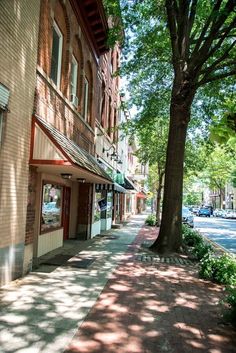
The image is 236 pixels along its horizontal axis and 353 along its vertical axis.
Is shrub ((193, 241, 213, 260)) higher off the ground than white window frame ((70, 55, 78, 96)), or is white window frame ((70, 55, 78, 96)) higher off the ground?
white window frame ((70, 55, 78, 96))

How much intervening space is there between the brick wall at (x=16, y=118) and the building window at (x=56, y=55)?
96.3 inches

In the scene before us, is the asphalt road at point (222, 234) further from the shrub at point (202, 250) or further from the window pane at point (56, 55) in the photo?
the window pane at point (56, 55)

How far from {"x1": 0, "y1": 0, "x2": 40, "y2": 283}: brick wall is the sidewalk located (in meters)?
0.92

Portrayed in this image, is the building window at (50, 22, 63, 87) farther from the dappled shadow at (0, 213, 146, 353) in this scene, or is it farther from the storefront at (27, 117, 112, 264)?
the dappled shadow at (0, 213, 146, 353)

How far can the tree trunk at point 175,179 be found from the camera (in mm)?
12719

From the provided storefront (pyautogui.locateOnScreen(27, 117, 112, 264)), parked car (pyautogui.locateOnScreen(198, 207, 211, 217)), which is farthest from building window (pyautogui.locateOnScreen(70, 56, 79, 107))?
parked car (pyautogui.locateOnScreen(198, 207, 211, 217))

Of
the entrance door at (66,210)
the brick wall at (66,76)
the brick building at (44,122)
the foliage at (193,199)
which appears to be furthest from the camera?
the foliage at (193,199)

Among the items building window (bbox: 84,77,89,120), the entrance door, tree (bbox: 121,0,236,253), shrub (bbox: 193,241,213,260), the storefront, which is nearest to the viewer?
the storefront

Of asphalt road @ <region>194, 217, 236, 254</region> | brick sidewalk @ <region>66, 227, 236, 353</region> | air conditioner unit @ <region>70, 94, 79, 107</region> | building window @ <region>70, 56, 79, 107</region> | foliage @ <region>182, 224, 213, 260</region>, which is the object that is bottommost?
brick sidewalk @ <region>66, 227, 236, 353</region>

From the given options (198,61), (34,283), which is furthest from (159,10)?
(34,283)

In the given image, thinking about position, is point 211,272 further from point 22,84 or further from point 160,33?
point 160,33

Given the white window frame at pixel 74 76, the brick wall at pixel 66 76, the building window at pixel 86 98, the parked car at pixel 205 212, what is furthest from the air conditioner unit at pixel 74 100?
the parked car at pixel 205 212

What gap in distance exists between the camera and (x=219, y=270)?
349 inches

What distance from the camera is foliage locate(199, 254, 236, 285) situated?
8.63m
